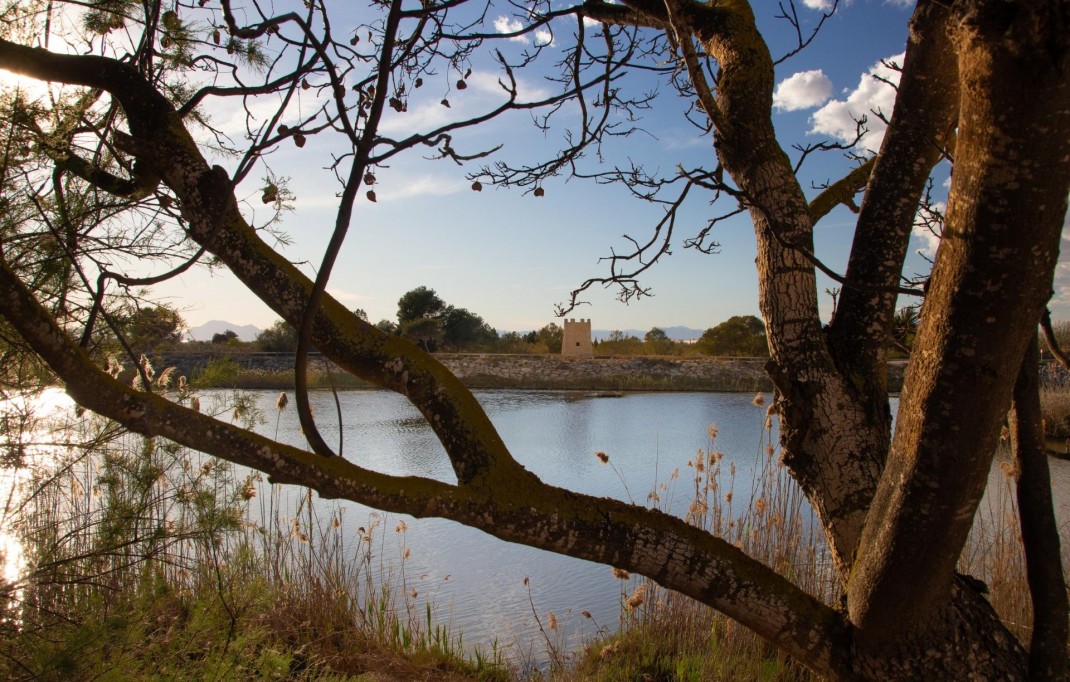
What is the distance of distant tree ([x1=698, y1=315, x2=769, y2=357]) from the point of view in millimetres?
14438

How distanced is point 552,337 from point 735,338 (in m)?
4.59

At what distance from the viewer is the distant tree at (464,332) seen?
17203 mm

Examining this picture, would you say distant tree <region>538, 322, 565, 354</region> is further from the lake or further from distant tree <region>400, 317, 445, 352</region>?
the lake

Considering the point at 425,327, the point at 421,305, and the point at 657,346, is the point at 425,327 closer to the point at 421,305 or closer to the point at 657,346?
the point at 421,305

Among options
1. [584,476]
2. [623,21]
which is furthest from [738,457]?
[623,21]

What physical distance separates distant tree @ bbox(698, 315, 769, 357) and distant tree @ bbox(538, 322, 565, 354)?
355cm

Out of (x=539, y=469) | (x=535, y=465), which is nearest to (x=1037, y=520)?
(x=539, y=469)

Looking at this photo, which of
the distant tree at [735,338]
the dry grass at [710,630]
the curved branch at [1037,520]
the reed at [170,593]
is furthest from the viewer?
the distant tree at [735,338]

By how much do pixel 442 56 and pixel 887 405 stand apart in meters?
1.61

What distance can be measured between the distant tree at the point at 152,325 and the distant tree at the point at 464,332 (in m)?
13.8

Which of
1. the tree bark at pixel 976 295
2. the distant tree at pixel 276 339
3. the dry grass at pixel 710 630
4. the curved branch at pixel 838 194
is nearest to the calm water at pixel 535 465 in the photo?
the dry grass at pixel 710 630

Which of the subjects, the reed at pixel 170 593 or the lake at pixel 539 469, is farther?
the lake at pixel 539 469

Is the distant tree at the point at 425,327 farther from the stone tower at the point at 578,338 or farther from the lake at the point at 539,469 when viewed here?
the lake at the point at 539,469

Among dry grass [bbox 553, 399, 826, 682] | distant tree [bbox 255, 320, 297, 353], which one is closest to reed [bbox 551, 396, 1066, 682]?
dry grass [bbox 553, 399, 826, 682]
